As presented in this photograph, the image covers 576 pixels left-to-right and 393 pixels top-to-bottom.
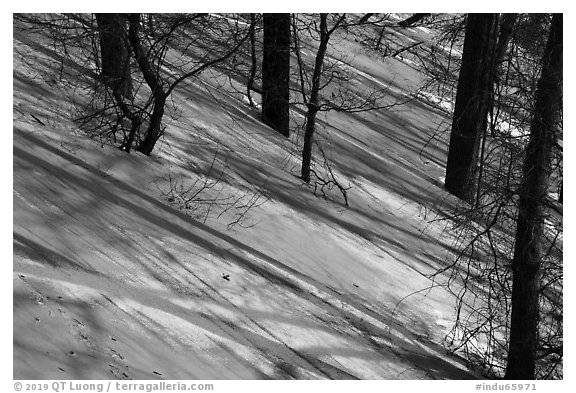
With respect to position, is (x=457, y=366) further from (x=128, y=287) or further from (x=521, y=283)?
(x=128, y=287)

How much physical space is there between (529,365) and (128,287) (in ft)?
10.3

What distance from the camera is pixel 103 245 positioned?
5.43m

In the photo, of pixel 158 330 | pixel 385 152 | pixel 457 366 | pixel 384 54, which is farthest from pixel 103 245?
pixel 384 54

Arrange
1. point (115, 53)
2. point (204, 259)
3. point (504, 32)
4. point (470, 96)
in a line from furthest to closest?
point (504, 32) < point (470, 96) < point (115, 53) < point (204, 259)

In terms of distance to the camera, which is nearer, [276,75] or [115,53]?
[115,53]

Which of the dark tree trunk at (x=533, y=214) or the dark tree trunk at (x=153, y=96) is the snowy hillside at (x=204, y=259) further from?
the dark tree trunk at (x=533, y=214)

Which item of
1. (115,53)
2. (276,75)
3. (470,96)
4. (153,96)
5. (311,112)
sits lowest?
(153,96)

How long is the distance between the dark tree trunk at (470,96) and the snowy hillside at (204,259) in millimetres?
1561

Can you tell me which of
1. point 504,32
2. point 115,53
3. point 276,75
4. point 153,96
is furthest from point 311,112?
point 504,32

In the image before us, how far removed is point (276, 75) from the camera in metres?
9.88

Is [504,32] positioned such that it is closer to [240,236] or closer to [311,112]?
[311,112]

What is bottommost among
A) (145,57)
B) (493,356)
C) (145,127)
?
(493,356)

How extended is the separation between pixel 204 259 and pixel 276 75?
4509 mm

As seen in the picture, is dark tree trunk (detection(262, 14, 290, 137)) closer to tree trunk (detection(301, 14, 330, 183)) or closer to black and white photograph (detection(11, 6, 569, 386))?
black and white photograph (detection(11, 6, 569, 386))
